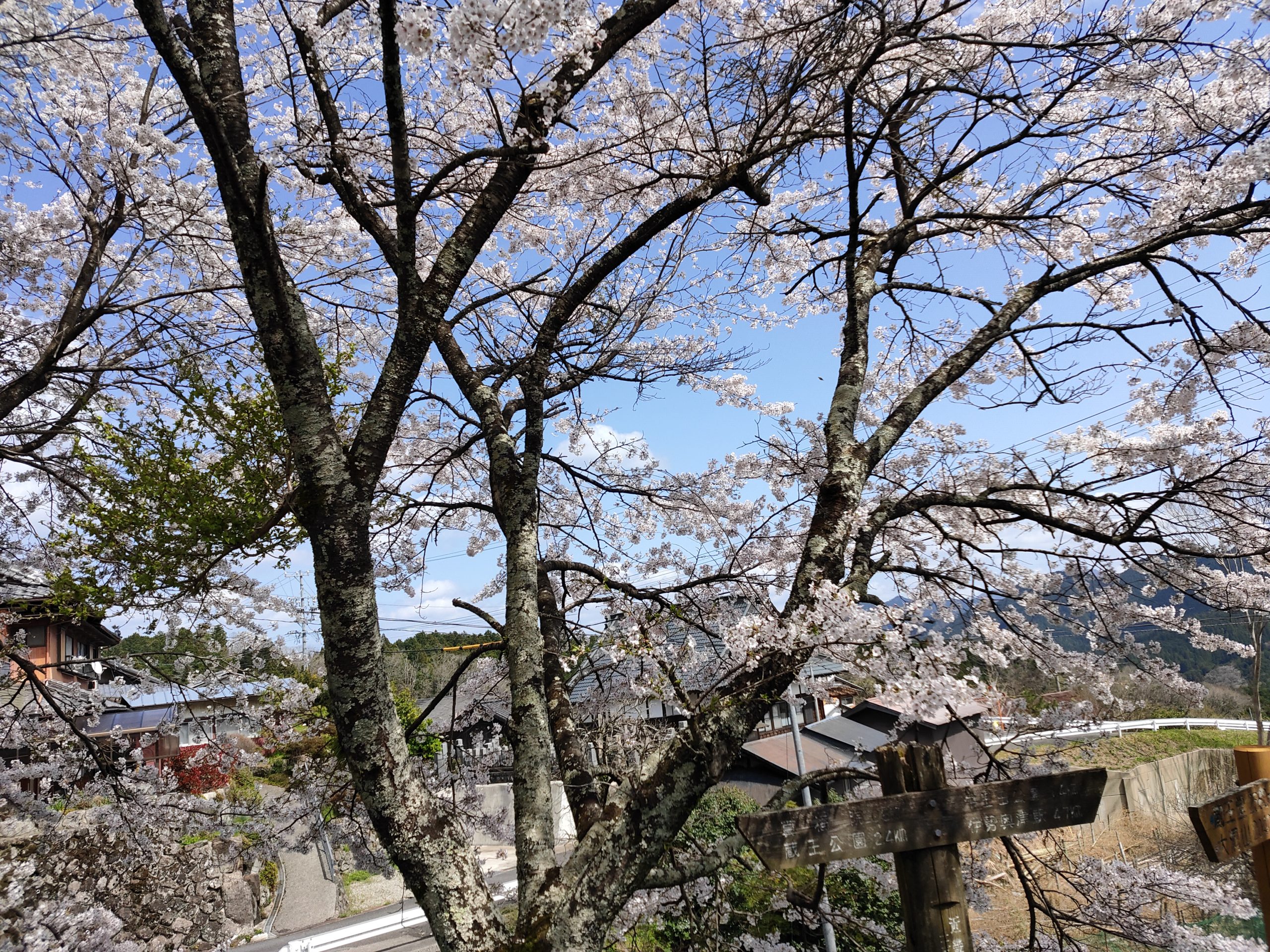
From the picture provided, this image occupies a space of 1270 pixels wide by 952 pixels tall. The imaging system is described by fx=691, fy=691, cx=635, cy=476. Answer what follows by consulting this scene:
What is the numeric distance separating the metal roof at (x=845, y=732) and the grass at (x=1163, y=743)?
578 cm

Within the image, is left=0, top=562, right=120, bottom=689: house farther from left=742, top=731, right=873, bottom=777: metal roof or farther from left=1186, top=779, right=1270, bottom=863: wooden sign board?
left=742, top=731, right=873, bottom=777: metal roof

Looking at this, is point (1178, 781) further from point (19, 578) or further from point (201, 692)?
point (19, 578)

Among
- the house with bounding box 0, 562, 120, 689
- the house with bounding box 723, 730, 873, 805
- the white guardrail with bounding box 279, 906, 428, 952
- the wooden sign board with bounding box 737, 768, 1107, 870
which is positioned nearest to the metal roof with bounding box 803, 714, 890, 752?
the house with bounding box 723, 730, 873, 805

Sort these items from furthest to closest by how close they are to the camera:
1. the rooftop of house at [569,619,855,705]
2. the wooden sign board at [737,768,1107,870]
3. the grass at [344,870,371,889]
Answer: the grass at [344,870,371,889], the rooftop of house at [569,619,855,705], the wooden sign board at [737,768,1107,870]

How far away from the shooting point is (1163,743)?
60.3 feet

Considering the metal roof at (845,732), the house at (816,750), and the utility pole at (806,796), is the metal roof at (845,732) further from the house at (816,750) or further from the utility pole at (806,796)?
the utility pole at (806,796)

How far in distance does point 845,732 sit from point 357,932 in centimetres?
951

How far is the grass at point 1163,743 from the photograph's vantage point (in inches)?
647

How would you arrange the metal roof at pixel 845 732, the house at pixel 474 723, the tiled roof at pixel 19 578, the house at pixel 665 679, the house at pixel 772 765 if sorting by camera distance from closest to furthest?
the house at pixel 665 679 → the house at pixel 474 723 → the tiled roof at pixel 19 578 → the house at pixel 772 765 → the metal roof at pixel 845 732

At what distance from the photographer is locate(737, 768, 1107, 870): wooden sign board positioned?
2207mm

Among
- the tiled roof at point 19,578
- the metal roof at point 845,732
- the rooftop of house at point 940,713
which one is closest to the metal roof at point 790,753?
the metal roof at point 845,732

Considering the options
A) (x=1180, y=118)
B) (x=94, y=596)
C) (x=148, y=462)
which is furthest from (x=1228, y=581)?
(x=94, y=596)

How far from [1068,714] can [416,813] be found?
311cm

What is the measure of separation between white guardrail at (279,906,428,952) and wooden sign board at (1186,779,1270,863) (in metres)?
9.42
